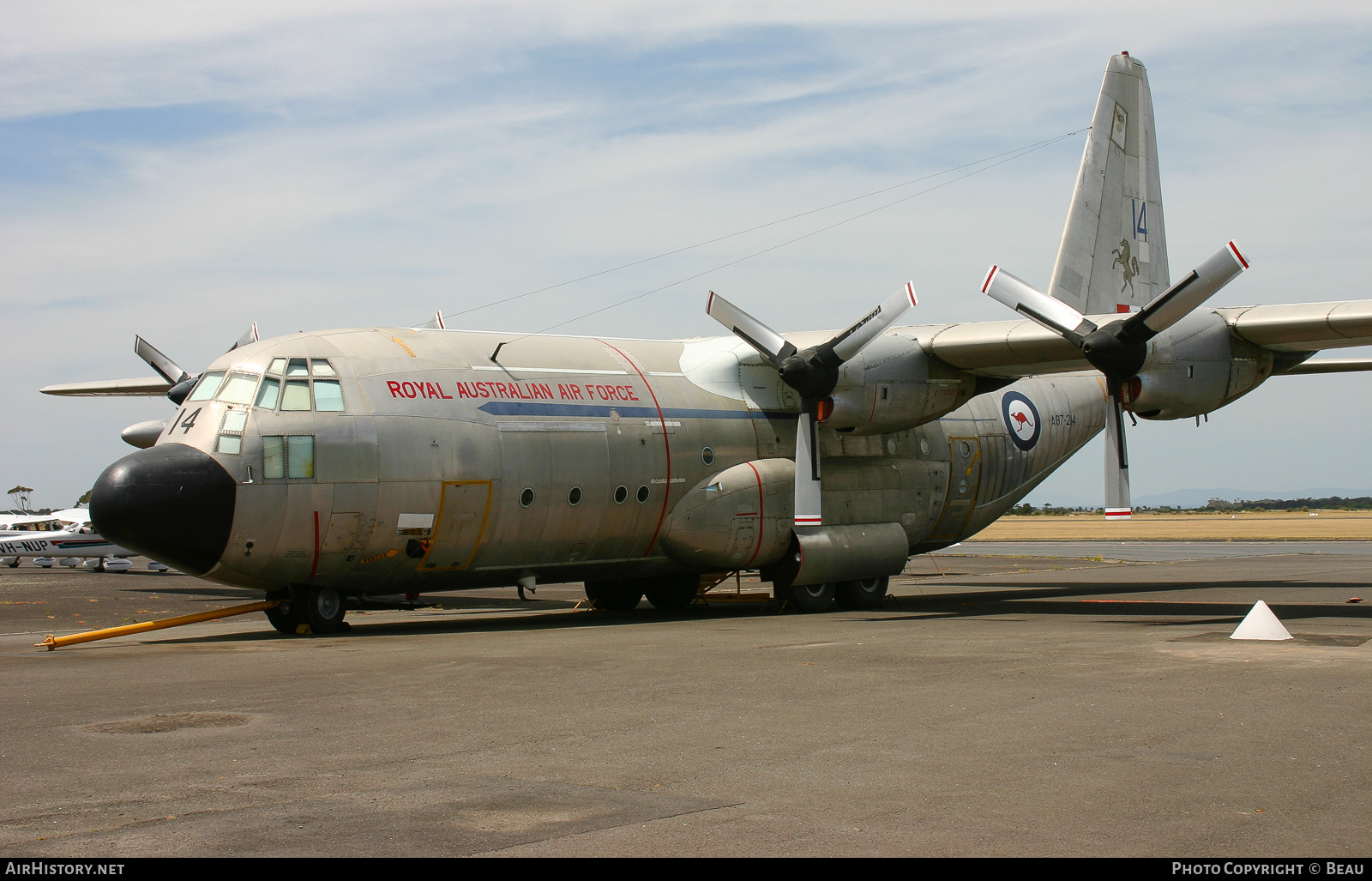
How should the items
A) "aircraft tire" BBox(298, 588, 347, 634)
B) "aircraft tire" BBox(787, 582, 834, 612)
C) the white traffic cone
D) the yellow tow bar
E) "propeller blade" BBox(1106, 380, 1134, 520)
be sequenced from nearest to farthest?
the white traffic cone → the yellow tow bar → "aircraft tire" BBox(298, 588, 347, 634) → "propeller blade" BBox(1106, 380, 1134, 520) → "aircraft tire" BBox(787, 582, 834, 612)

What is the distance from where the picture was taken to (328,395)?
53.6 feet

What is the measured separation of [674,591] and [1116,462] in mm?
8271

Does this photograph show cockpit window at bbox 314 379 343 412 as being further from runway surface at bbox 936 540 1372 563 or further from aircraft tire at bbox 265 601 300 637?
runway surface at bbox 936 540 1372 563

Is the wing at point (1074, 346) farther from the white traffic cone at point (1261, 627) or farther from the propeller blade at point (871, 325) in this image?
the white traffic cone at point (1261, 627)

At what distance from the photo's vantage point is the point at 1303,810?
597cm

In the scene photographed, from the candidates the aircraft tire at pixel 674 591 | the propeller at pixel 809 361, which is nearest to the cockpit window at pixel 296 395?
the propeller at pixel 809 361

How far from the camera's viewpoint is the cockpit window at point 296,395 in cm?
1603

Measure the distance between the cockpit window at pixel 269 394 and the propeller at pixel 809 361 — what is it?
24.2 ft

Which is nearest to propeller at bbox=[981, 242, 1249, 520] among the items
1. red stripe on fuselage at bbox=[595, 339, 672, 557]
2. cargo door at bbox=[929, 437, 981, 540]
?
cargo door at bbox=[929, 437, 981, 540]

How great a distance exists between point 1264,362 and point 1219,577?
11.3 m

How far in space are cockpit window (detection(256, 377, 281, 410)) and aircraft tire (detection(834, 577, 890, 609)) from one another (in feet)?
34.0

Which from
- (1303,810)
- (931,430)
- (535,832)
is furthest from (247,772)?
(931,430)

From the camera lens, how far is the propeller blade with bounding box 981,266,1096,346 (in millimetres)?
18266
